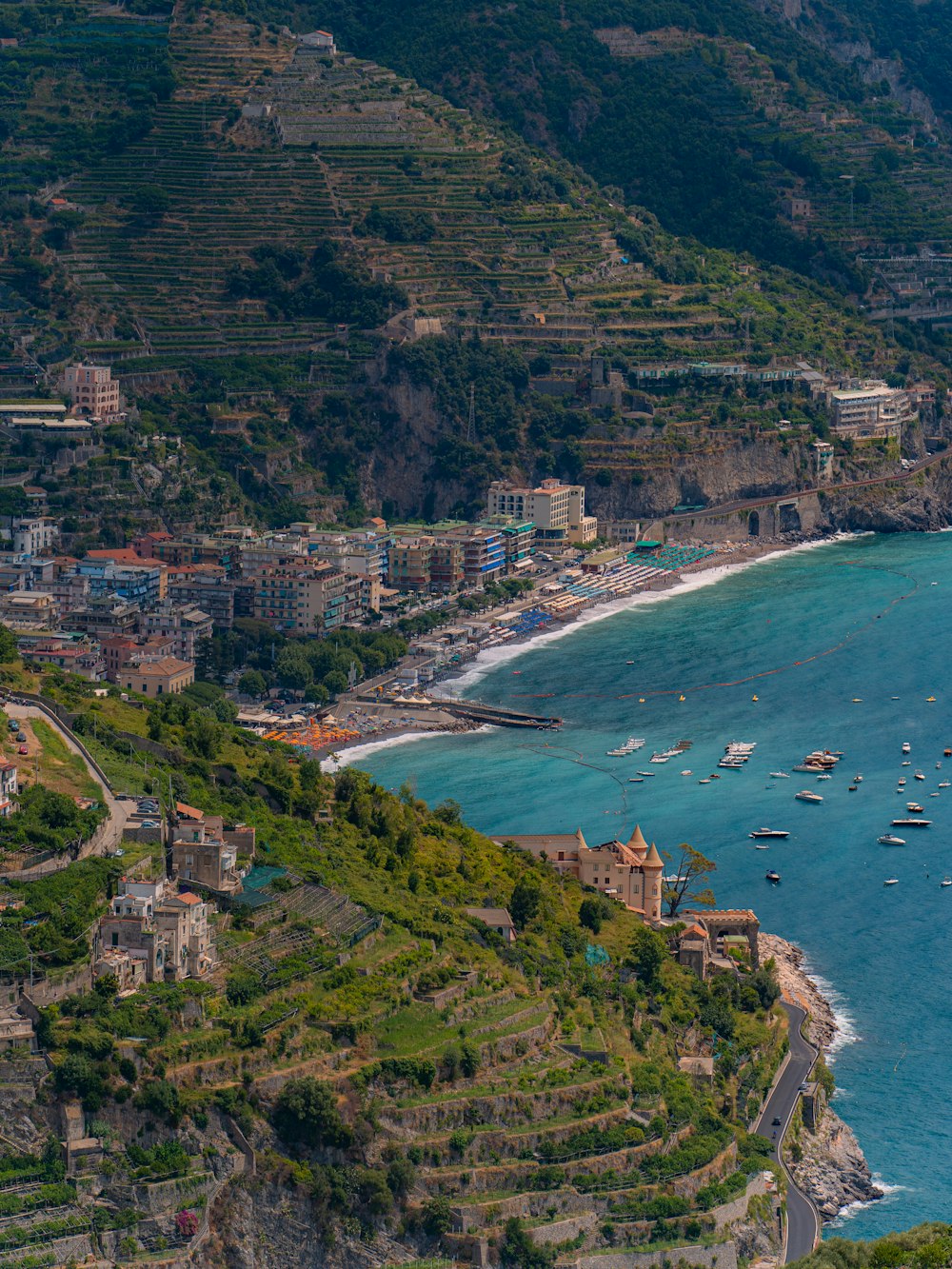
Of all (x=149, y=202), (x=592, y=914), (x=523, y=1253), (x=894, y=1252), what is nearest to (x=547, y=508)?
(x=149, y=202)

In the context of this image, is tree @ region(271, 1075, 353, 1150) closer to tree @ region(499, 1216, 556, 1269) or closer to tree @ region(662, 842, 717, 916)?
tree @ region(499, 1216, 556, 1269)

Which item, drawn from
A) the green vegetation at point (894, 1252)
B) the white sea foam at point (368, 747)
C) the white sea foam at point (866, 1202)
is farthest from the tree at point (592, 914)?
the white sea foam at point (368, 747)

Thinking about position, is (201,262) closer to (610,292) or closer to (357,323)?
(357,323)

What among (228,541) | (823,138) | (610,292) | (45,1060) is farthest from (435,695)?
(823,138)

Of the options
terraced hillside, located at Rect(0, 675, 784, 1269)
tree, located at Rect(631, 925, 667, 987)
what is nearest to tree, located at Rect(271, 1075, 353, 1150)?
terraced hillside, located at Rect(0, 675, 784, 1269)

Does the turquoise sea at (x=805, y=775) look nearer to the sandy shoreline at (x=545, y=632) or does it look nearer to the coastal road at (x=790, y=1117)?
the sandy shoreline at (x=545, y=632)
